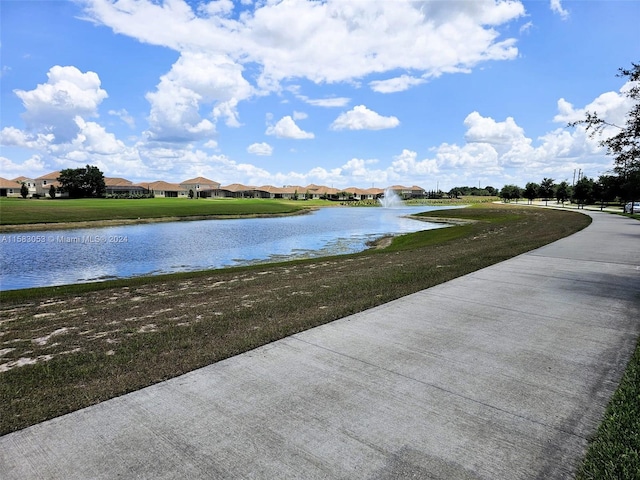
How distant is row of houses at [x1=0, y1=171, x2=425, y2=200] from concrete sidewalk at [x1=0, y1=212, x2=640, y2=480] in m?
116

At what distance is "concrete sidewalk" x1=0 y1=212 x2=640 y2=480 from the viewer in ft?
9.93

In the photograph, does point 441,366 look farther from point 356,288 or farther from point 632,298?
point 632,298

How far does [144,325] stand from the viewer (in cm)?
685

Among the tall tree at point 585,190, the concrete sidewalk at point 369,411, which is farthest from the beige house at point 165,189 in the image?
the concrete sidewalk at point 369,411

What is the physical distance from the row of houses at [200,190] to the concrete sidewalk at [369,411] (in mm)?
116003

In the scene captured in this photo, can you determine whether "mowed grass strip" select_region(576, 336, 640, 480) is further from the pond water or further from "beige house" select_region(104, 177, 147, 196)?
"beige house" select_region(104, 177, 147, 196)

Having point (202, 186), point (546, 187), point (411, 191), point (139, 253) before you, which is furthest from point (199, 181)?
point (139, 253)

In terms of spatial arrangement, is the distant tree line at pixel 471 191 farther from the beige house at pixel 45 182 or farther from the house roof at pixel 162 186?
the beige house at pixel 45 182

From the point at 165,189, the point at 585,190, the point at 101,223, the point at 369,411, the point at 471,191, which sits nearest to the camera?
the point at 369,411

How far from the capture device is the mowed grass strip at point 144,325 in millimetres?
4336

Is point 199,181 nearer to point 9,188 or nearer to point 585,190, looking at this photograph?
point 9,188

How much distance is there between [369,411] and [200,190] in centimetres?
14878

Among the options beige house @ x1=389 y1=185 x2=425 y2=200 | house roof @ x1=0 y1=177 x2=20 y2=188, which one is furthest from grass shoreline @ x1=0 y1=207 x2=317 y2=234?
beige house @ x1=389 y1=185 x2=425 y2=200

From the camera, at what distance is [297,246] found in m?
28.5
